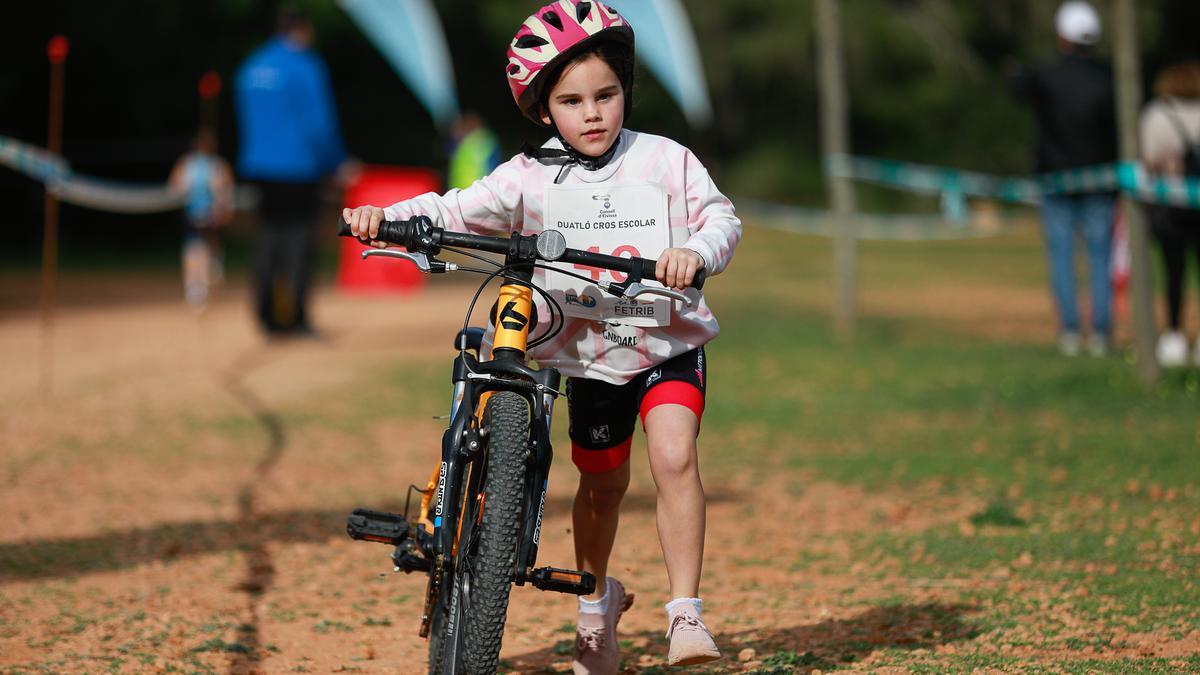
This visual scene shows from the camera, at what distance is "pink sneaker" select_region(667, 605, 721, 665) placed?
4051mm

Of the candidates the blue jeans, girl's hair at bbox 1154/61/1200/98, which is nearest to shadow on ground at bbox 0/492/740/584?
the blue jeans

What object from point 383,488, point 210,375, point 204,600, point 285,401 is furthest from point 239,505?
point 210,375

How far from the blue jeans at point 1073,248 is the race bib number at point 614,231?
8.45m

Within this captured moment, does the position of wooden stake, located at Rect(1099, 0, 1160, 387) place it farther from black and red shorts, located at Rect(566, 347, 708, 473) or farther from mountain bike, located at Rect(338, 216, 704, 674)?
mountain bike, located at Rect(338, 216, 704, 674)

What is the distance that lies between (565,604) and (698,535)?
1.64 metres

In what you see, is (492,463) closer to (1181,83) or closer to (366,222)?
(366,222)

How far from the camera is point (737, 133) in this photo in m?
53.3

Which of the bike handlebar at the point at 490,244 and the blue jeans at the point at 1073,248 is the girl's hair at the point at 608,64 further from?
the blue jeans at the point at 1073,248

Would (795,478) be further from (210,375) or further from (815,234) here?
(815,234)

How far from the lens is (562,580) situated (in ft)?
13.5

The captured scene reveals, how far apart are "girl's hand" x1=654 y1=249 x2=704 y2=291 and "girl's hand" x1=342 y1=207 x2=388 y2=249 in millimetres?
751

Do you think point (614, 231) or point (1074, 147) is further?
point (1074, 147)

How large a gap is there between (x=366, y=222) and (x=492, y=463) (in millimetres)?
714

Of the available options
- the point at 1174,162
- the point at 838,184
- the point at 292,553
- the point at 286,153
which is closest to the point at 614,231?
the point at 292,553
